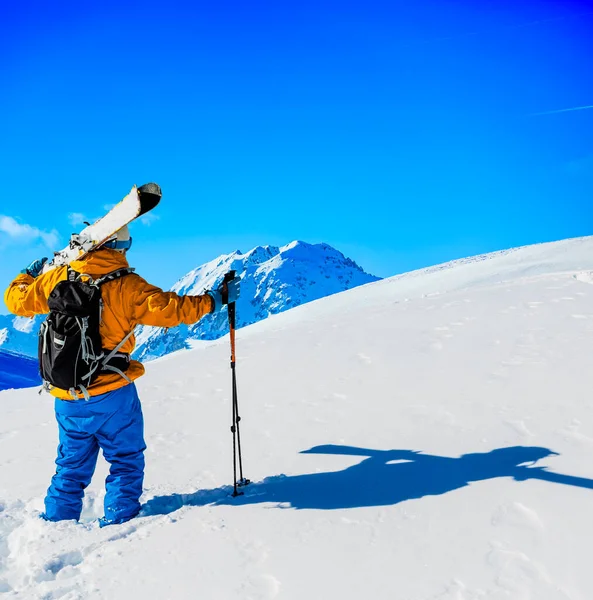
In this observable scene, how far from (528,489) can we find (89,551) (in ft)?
9.60

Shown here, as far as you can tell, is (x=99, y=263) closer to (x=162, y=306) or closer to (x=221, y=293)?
(x=162, y=306)

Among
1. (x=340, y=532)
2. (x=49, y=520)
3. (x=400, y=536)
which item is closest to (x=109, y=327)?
(x=49, y=520)

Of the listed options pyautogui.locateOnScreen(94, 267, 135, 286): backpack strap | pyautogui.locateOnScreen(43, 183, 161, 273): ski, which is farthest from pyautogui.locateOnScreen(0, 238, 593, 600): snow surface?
pyautogui.locateOnScreen(43, 183, 161, 273): ski

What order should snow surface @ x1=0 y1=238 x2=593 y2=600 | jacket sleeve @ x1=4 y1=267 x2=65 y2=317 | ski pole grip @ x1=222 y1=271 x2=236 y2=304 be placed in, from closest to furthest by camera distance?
snow surface @ x1=0 y1=238 x2=593 y2=600 < ski pole grip @ x1=222 y1=271 x2=236 y2=304 < jacket sleeve @ x1=4 y1=267 x2=65 y2=317

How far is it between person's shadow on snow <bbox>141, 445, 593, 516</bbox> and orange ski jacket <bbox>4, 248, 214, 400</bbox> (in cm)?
117

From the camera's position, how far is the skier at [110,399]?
4004mm

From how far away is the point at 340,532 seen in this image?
344 cm

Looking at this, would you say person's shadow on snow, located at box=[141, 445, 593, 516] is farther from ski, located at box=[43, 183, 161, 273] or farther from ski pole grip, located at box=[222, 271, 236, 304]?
ski, located at box=[43, 183, 161, 273]

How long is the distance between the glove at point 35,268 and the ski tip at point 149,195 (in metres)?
1.26

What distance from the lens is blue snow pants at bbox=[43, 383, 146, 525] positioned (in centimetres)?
408

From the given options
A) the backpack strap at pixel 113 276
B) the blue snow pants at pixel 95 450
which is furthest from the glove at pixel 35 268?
the blue snow pants at pixel 95 450

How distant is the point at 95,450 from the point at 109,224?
5.80ft

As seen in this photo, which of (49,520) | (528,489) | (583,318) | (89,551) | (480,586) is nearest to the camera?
(480,586)

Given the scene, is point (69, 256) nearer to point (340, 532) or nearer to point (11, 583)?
point (11, 583)
